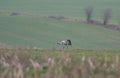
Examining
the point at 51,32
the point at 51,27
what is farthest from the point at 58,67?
the point at 51,27

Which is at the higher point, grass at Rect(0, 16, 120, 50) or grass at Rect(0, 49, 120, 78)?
grass at Rect(0, 49, 120, 78)

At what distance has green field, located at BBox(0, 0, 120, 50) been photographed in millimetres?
42219

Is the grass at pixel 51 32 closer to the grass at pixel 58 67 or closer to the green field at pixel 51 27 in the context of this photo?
the green field at pixel 51 27

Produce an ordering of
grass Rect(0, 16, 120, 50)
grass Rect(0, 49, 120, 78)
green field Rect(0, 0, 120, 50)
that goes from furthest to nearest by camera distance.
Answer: grass Rect(0, 16, 120, 50) → green field Rect(0, 0, 120, 50) → grass Rect(0, 49, 120, 78)

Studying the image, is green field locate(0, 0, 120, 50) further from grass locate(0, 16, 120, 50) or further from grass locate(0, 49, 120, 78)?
grass locate(0, 49, 120, 78)

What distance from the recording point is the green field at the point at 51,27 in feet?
139

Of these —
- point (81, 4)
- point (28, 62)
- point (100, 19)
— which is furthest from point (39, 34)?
point (28, 62)

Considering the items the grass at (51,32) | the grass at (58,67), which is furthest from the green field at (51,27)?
the grass at (58,67)

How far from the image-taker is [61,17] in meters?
61.4

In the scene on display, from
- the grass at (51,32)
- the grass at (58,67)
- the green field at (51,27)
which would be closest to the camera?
the grass at (58,67)

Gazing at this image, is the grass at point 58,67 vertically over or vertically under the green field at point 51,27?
over

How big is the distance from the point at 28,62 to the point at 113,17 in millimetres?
53497

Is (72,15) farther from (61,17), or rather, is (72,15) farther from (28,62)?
(28,62)

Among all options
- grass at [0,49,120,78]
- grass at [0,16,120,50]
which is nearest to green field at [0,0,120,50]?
grass at [0,16,120,50]
